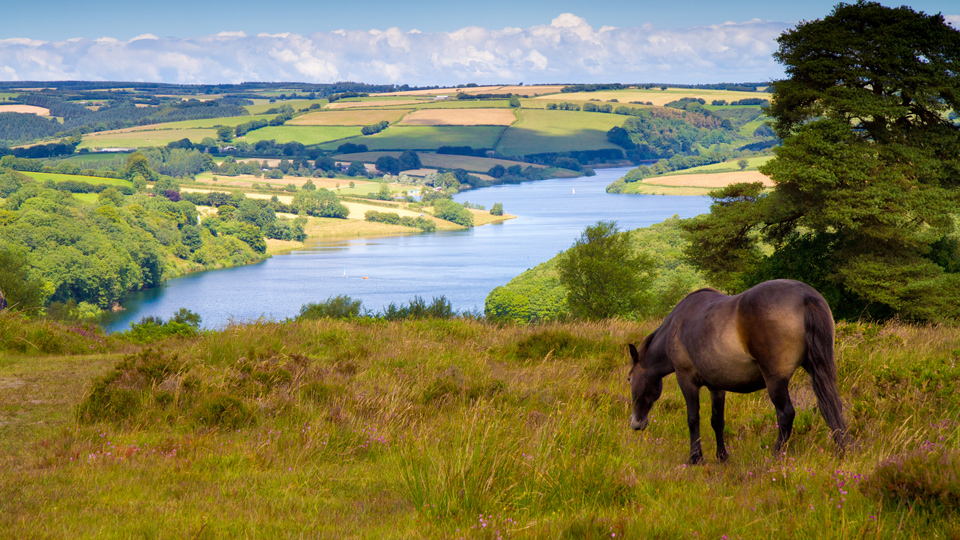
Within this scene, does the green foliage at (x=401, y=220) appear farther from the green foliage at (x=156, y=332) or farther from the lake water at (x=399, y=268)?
the green foliage at (x=156, y=332)

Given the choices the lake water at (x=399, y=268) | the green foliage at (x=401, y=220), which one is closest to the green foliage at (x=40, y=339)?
the lake water at (x=399, y=268)

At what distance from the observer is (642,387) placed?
20.3 ft

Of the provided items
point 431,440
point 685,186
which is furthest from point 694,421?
point 685,186

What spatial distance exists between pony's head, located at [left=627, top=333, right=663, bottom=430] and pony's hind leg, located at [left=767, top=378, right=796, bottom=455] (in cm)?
120

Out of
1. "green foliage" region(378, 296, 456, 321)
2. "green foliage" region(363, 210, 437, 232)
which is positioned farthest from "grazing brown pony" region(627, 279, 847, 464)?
"green foliage" region(363, 210, 437, 232)

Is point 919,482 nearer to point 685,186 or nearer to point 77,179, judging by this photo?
point 685,186

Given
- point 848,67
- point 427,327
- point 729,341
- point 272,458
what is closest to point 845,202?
point 848,67

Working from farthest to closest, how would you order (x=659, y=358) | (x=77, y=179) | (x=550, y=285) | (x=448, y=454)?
1. (x=77, y=179)
2. (x=550, y=285)
3. (x=659, y=358)
4. (x=448, y=454)

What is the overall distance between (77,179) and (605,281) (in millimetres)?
173754

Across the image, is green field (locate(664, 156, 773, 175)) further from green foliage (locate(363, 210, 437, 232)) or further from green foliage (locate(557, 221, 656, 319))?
green foliage (locate(557, 221, 656, 319))

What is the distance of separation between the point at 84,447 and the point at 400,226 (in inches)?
7112

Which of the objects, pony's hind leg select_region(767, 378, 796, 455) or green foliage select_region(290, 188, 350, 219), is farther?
green foliage select_region(290, 188, 350, 219)

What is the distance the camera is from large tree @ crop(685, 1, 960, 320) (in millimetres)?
28359

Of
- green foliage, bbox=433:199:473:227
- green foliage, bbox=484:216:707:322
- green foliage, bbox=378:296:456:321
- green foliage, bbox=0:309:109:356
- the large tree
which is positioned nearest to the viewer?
green foliage, bbox=0:309:109:356
